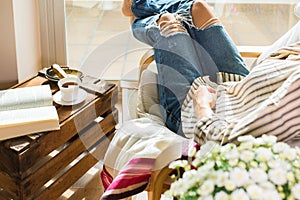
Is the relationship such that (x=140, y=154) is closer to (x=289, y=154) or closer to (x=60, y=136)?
(x=60, y=136)

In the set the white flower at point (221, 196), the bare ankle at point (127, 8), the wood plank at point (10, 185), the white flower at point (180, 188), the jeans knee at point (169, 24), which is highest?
the bare ankle at point (127, 8)

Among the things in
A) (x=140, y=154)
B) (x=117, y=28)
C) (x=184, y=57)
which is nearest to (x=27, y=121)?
(x=140, y=154)

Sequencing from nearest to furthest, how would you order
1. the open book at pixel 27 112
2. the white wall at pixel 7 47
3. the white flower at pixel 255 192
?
the white flower at pixel 255 192
the open book at pixel 27 112
the white wall at pixel 7 47

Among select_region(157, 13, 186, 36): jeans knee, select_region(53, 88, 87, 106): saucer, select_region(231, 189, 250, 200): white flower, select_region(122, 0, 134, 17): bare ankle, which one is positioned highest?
select_region(122, 0, 134, 17): bare ankle

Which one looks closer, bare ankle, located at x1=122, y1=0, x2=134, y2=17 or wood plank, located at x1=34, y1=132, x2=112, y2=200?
wood plank, located at x1=34, y1=132, x2=112, y2=200

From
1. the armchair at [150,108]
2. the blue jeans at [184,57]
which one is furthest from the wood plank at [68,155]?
the blue jeans at [184,57]

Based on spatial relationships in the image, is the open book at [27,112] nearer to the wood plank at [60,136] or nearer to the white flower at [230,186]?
the wood plank at [60,136]

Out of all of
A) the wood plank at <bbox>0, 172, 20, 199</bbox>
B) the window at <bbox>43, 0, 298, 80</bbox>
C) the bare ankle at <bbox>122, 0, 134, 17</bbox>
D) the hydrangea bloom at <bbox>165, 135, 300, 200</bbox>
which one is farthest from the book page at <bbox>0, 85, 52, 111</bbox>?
the hydrangea bloom at <bbox>165, 135, 300, 200</bbox>

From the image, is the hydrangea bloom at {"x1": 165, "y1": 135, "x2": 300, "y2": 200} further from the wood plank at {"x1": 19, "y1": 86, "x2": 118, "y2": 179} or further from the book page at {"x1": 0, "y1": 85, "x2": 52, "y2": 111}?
the book page at {"x1": 0, "y1": 85, "x2": 52, "y2": 111}

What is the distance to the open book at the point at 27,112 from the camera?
1955 mm

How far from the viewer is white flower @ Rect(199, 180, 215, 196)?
43.1 inches

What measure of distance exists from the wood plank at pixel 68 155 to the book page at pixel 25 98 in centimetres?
21

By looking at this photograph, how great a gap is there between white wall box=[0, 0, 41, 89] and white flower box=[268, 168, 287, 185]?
178cm

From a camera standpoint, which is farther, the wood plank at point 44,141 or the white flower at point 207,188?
the wood plank at point 44,141
